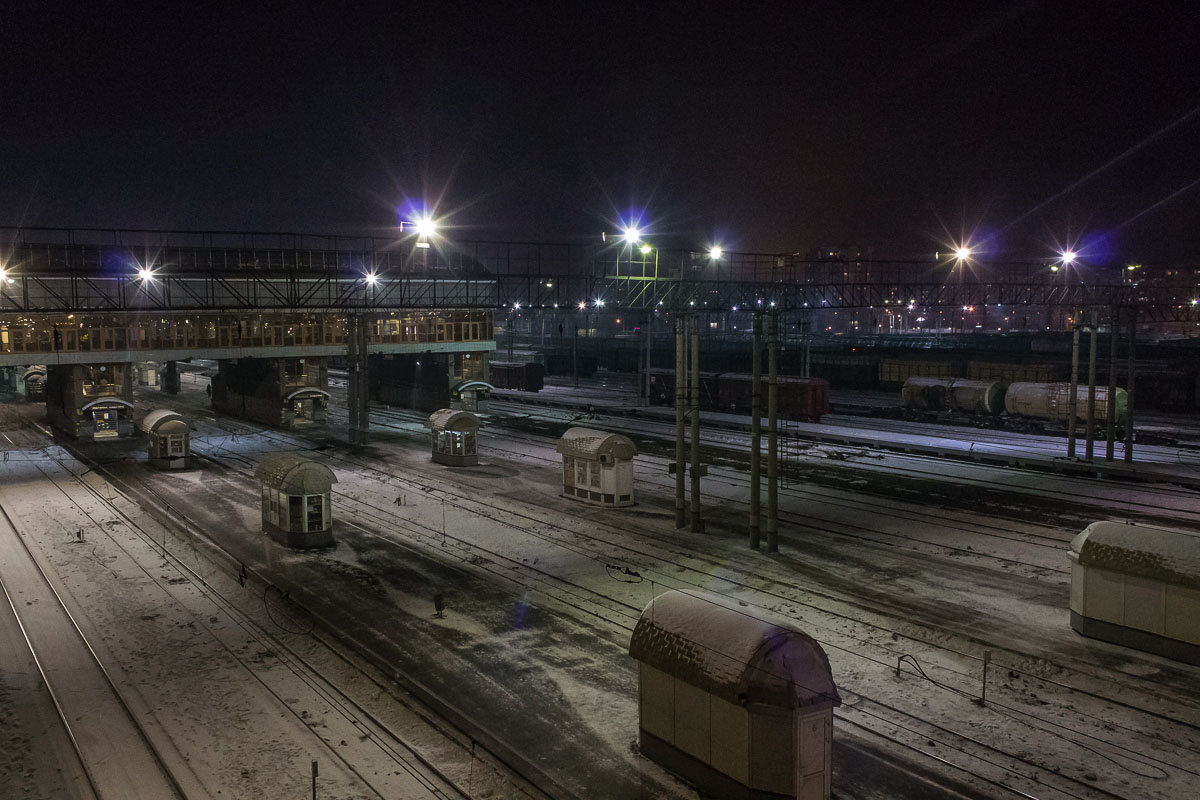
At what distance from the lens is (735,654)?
11.5 m

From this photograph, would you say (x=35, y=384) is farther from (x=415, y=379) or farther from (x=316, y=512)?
(x=316, y=512)

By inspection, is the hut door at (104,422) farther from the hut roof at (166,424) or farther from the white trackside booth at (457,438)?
the white trackside booth at (457,438)

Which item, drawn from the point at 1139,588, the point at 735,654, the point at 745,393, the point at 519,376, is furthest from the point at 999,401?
the point at 735,654

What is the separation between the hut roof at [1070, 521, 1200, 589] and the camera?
16094 millimetres

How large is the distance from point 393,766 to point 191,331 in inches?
1843

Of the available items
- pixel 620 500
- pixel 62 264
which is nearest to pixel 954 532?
pixel 620 500

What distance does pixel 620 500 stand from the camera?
30.1 metres

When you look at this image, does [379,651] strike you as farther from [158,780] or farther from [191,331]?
[191,331]

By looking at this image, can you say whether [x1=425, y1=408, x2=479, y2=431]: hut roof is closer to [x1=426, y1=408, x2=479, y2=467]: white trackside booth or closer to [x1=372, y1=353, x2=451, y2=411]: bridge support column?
[x1=426, y1=408, x2=479, y2=467]: white trackside booth

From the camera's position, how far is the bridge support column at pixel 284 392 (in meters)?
53.3

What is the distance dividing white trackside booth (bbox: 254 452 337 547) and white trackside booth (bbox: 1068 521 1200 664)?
1958 centimetres

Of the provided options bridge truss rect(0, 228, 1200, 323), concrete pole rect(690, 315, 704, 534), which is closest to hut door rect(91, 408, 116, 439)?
bridge truss rect(0, 228, 1200, 323)

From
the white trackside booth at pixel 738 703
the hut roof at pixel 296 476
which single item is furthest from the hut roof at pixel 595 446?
the white trackside booth at pixel 738 703

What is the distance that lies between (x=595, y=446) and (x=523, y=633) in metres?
12.3
